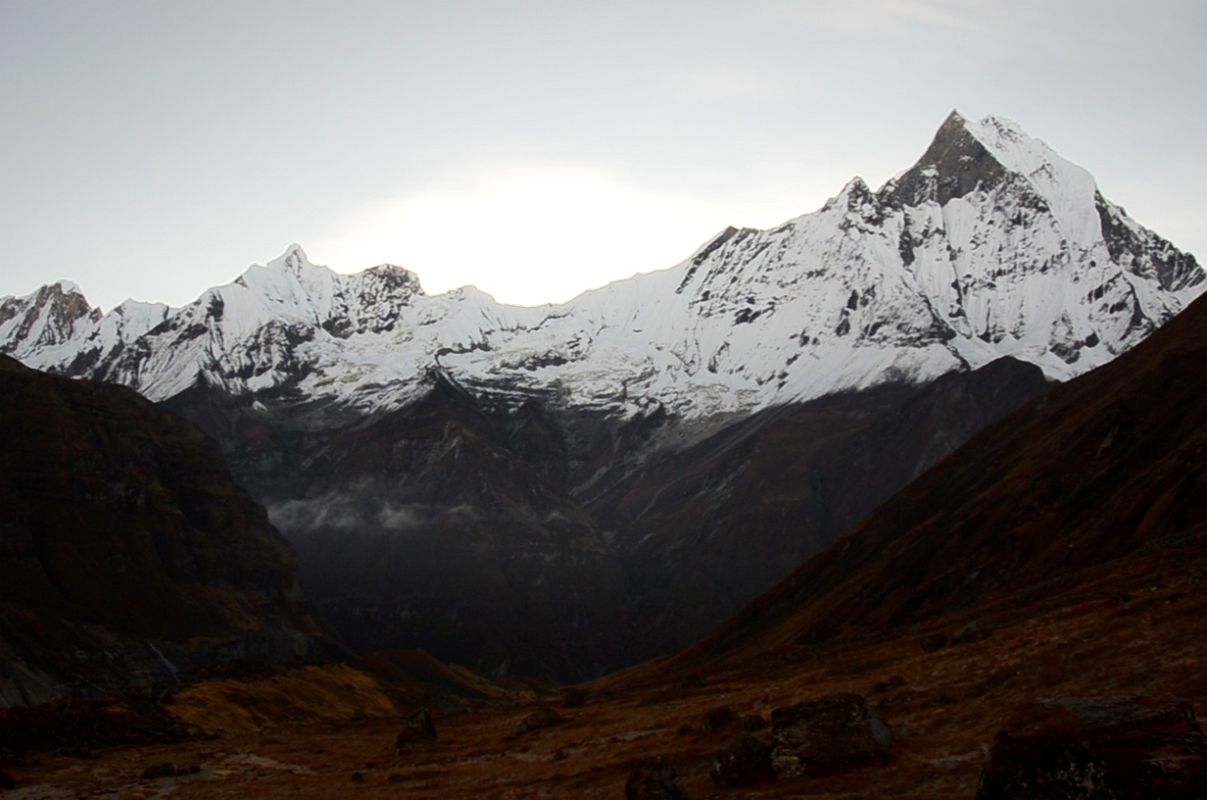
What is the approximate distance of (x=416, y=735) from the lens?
6225 centimetres

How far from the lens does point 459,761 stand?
53.7 m

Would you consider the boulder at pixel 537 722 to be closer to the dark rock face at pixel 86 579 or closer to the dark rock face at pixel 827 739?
the dark rock face at pixel 827 739

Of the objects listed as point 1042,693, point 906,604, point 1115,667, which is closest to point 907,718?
point 1042,693

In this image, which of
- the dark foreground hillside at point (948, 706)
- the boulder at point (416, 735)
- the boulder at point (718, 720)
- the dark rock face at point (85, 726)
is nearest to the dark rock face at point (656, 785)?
the dark foreground hillside at point (948, 706)

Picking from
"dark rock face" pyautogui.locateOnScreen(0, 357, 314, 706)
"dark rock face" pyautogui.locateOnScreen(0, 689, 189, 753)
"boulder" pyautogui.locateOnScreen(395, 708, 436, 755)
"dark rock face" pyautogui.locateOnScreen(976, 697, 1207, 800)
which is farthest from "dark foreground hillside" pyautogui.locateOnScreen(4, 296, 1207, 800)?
"dark rock face" pyautogui.locateOnScreen(0, 357, 314, 706)

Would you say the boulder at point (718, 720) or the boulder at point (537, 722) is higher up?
the boulder at point (718, 720)

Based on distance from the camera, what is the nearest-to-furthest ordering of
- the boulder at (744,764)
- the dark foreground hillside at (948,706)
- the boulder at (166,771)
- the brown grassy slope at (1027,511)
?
the dark foreground hillside at (948,706) < the boulder at (744,764) < the boulder at (166,771) < the brown grassy slope at (1027,511)

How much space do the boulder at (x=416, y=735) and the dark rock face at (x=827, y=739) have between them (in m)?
32.0

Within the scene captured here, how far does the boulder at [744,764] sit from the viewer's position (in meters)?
33.6

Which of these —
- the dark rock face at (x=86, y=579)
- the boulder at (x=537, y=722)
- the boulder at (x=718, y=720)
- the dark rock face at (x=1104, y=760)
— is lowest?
the boulder at (x=537, y=722)

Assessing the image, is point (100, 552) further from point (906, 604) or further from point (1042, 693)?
point (1042, 693)

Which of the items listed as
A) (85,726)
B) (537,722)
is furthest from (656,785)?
(85,726)

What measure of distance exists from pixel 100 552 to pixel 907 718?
519ft

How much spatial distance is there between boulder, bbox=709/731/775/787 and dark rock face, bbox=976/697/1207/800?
10001 millimetres
